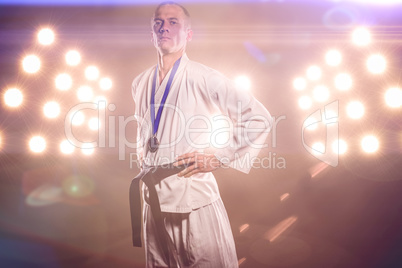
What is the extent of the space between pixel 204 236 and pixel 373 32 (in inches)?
65.6

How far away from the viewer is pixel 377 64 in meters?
1.57

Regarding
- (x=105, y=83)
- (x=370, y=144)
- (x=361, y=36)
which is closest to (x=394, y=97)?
(x=370, y=144)

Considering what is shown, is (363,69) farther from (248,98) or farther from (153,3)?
(153,3)

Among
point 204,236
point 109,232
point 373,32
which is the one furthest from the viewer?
point 109,232

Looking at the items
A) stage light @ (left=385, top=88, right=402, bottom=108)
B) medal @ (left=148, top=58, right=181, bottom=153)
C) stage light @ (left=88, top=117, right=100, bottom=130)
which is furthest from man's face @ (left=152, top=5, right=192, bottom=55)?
stage light @ (left=385, top=88, right=402, bottom=108)

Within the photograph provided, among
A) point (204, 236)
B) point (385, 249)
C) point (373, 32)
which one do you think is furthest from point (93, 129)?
point (385, 249)

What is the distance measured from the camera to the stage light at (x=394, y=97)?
5.14 ft

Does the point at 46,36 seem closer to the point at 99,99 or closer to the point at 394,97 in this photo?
the point at 99,99

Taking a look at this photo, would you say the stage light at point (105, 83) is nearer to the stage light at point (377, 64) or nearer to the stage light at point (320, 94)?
the stage light at point (320, 94)

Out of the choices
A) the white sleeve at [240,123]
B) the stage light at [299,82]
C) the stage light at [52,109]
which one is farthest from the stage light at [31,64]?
the stage light at [299,82]

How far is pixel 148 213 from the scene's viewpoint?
46.4 inches

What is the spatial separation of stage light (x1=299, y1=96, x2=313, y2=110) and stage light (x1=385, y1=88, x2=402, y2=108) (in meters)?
0.55

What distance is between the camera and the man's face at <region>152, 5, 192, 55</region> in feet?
3.99

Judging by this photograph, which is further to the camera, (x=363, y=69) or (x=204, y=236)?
(x=363, y=69)
